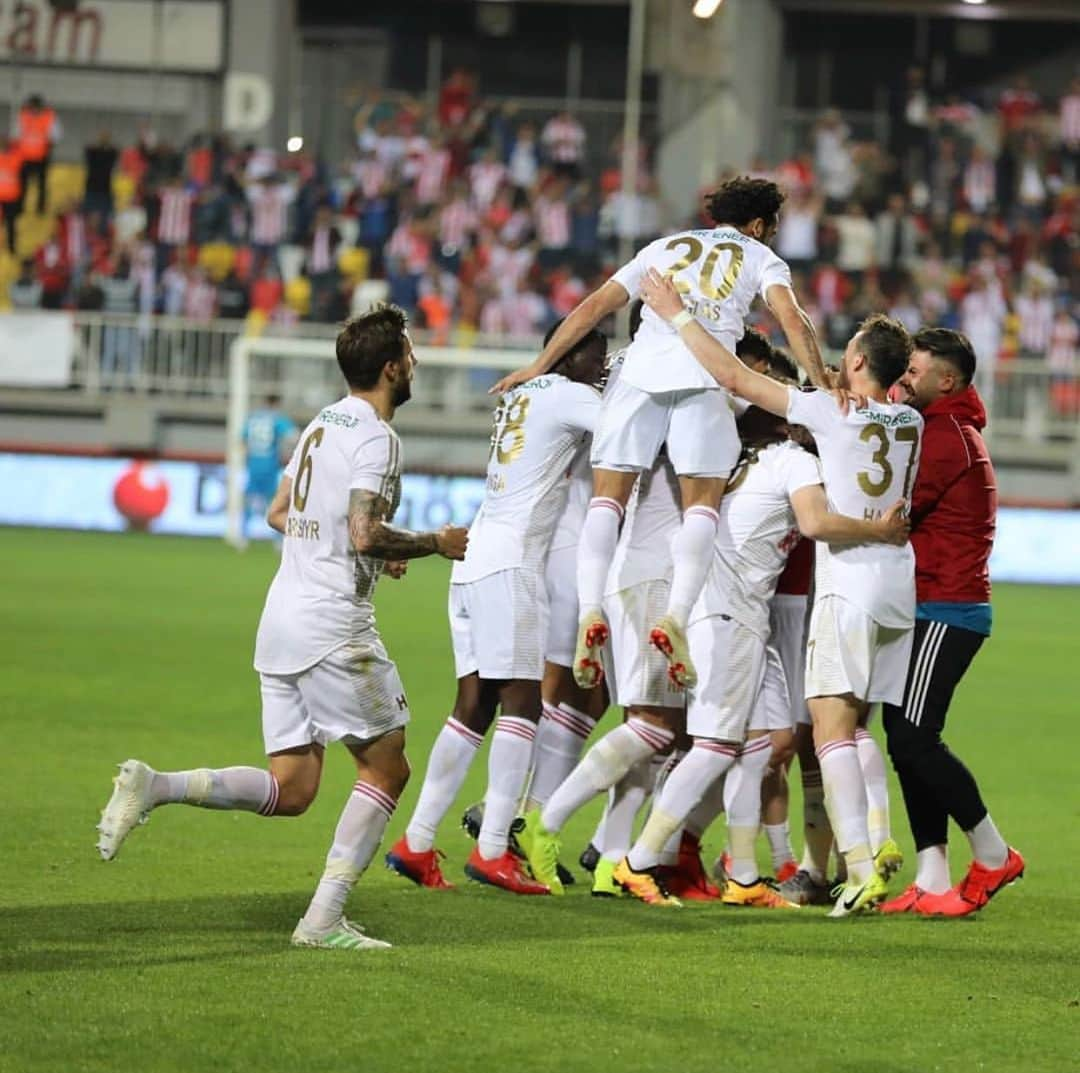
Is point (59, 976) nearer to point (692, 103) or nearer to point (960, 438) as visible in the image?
point (960, 438)

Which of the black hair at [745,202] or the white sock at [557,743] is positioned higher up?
the black hair at [745,202]

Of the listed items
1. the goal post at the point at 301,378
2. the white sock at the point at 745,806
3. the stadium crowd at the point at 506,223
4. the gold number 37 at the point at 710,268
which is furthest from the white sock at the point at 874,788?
the stadium crowd at the point at 506,223

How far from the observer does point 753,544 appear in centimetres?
748

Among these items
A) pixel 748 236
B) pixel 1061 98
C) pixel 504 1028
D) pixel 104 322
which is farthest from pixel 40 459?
pixel 504 1028

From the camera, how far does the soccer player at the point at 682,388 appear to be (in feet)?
23.7

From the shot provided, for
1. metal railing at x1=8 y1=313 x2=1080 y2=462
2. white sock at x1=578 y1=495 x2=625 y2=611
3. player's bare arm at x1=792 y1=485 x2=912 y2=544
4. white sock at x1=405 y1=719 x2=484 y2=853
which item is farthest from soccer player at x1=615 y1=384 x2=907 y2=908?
metal railing at x1=8 y1=313 x2=1080 y2=462

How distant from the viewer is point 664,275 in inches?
298

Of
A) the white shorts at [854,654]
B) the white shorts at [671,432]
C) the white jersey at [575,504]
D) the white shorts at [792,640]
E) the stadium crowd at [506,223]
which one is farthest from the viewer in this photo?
the stadium crowd at [506,223]

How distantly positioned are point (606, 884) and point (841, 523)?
150 centimetres

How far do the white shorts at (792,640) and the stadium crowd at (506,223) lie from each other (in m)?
18.7

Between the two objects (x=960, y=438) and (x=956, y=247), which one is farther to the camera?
(x=956, y=247)

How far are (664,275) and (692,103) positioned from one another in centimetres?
2525

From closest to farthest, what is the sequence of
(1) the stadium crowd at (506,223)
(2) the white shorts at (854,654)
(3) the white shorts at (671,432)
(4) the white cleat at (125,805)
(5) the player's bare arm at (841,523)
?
(4) the white cleat at (125,805) < (5) the player's bare arm at (841,523) < (2) the white shorts at (854,654) < (3) the white shorts at (671,432) < (1) the stadium crowd at (506,223)

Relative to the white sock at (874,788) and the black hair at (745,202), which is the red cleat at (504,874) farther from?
the black hair at (745,202)
